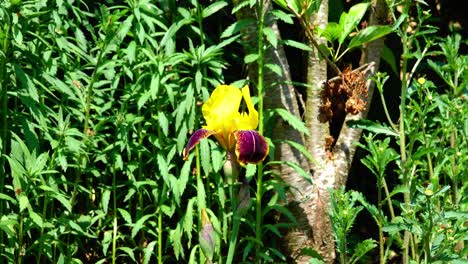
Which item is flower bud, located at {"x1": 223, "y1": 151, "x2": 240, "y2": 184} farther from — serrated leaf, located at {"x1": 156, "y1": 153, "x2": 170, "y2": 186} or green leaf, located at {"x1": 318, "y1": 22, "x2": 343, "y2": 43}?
green leaf, located at {"x1": 318, "y1": 22, "x2": 343, "y2": 43}

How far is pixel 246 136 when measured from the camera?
2926 millimetres

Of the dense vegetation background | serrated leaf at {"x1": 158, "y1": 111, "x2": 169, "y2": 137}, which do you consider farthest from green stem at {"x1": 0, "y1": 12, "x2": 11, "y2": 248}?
serrated leaf at {"x1": 158, "y1": 111, "x2": 169, "y2": 137}

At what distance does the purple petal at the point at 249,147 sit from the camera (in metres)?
2.88

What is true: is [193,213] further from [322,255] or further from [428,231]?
[428,231]

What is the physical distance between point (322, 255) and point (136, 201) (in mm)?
1117

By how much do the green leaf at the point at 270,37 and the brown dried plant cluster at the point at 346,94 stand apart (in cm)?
57


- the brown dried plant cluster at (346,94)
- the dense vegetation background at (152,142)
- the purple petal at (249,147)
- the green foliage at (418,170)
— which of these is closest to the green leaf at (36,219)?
the dense vegetation background at (152,142)

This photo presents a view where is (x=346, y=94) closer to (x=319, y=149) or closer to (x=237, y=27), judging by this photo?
(x=319, y=149)

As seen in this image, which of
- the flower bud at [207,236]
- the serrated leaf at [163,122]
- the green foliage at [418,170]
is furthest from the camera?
the serrated leaf at [163,122]

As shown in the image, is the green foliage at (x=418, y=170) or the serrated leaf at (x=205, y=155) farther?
the serrated leaf at (x=205, y=155)

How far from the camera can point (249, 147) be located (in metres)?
2.88

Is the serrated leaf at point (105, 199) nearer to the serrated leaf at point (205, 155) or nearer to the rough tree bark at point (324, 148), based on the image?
the serrated leaf at point (205, 155)

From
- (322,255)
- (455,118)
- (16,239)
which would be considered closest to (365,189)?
(322,255)

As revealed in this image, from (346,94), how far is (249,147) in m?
1.57
